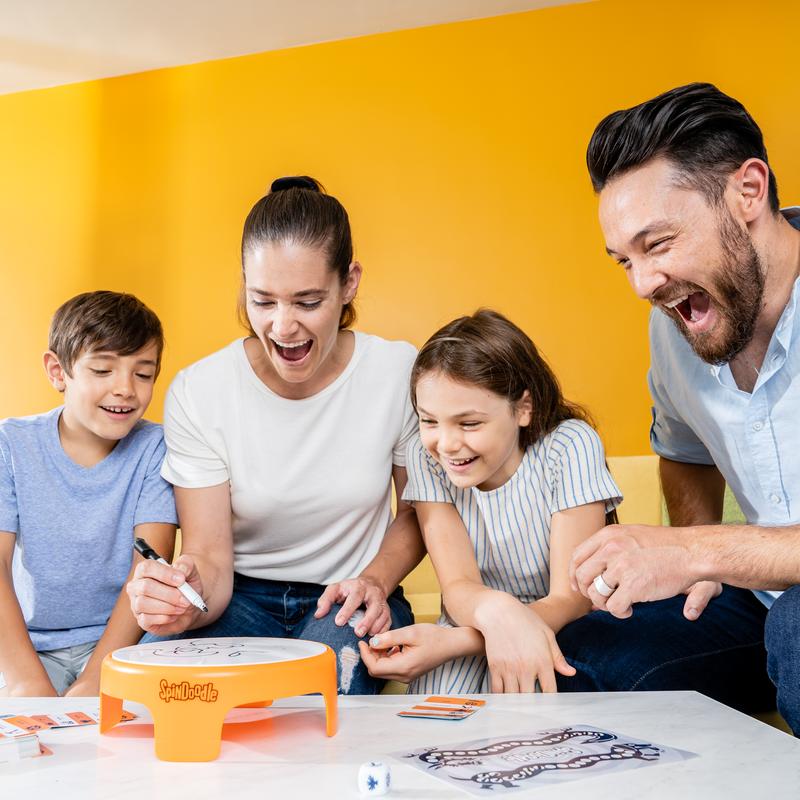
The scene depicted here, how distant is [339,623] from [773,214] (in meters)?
0.92

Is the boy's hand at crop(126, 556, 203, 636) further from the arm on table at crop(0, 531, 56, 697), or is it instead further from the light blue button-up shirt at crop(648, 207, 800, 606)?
the light blue button-up shirt at crop(648, 207, 800, 606)

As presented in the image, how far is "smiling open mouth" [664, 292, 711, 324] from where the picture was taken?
54.1 inches

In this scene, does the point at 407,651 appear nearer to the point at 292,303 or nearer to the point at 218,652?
the point at 218,652

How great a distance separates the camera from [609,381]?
319 cm

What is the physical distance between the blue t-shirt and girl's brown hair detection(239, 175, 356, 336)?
41cm

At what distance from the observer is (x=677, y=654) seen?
138 cm

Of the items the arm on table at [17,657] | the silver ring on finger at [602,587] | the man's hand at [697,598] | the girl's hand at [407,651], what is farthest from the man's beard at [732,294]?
the arm on table at [17,657]

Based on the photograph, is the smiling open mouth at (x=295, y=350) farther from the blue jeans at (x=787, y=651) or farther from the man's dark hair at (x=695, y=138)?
the blue jeans at (x=787, y=651)

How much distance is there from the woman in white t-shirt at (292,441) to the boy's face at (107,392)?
0.40 feet

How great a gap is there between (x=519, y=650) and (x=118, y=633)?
0.74 meters

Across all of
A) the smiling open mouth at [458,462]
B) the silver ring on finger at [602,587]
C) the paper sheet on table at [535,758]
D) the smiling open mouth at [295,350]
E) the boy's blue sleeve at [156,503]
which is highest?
the smiling open mouth at [295,350]

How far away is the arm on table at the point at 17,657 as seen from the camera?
4.99ft

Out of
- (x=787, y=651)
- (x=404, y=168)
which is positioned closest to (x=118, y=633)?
(x=787, y=651)

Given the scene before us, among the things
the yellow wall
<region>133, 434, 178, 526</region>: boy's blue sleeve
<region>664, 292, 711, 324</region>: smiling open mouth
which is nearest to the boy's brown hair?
<region>133, 434, 178, 526</region>: boy's blue sleeve
